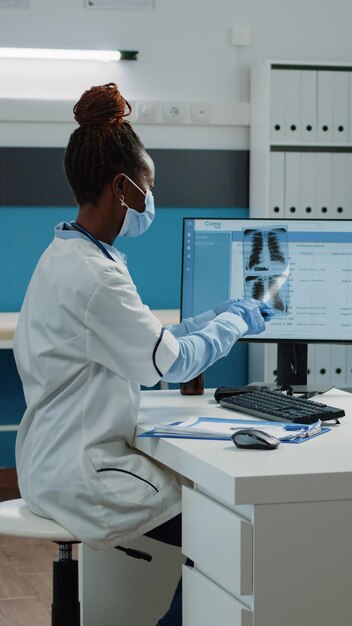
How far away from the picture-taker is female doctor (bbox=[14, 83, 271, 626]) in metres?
1.84

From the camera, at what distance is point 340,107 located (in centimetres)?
436

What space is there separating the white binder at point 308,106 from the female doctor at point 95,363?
2455 millimetres

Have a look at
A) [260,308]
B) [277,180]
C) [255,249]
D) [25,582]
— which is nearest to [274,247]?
[255,249]

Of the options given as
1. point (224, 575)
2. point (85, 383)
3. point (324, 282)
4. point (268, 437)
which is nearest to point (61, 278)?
point (85, 383)

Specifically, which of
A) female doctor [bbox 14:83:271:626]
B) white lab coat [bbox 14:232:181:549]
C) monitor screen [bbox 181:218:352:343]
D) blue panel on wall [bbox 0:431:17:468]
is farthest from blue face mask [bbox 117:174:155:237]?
blue panel on wall [bbox 0:431:17:468]

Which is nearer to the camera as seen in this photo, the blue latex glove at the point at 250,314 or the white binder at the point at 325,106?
the blue latex glove at the point at 250,314

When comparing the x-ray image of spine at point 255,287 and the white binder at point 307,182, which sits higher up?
the white binder at point 307,182

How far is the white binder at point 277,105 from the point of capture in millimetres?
4285

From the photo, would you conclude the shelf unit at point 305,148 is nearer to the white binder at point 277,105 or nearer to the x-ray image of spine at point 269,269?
the white binder at point 277,105

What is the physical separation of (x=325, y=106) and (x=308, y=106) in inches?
2.9

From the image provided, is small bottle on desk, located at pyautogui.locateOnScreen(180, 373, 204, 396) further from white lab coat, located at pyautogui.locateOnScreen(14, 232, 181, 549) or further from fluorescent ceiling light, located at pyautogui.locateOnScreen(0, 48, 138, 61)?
fluorescent ceiling light, located at pyautogui.locateOnScreen(0, 48, 138, 61)

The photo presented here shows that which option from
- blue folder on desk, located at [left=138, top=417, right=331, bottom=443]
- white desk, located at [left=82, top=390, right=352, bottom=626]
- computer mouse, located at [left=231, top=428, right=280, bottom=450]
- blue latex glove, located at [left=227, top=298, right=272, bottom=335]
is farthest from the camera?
blue latex glove, located at [left=227, top=298, right=272, bottom=335]

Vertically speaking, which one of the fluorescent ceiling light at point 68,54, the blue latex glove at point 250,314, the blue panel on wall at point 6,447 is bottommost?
the blue panel on wall at point 6,447

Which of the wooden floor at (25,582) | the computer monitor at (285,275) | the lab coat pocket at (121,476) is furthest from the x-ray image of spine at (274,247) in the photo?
the wooden floor at (25,582)
